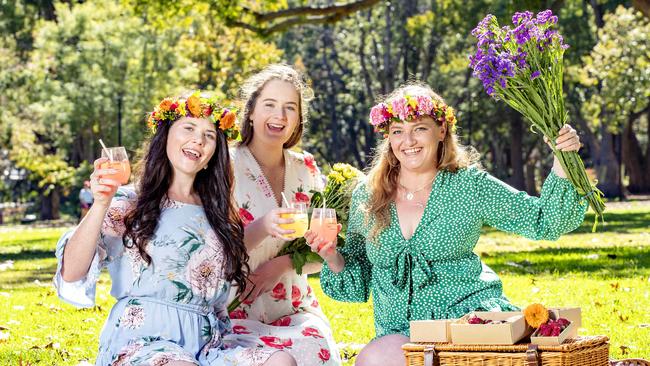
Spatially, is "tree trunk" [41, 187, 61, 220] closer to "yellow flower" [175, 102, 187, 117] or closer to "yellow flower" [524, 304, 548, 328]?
"yellow flower" [175, 102, 187, 117]

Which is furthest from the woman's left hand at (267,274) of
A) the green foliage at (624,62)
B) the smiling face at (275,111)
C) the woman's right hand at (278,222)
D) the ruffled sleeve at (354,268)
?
the green foliage at (624,62)

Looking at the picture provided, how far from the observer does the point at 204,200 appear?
5492 mm

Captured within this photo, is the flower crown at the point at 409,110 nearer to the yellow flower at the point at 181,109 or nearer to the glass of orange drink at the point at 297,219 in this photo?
the glass of orange drink at the point at 297,219

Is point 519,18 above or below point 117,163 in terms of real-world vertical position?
above

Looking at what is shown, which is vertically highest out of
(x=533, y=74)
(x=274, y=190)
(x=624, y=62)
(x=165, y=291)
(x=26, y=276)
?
Result: (x=624, y=62)

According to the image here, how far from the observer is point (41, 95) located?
122ft

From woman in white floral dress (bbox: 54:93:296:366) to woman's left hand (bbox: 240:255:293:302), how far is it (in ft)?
2.69

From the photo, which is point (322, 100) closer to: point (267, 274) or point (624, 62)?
point (624, 62)

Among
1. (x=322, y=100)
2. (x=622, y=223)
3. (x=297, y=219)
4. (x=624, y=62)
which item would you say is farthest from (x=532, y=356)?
(x=322, y=100)

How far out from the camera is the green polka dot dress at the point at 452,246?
17.7 ft

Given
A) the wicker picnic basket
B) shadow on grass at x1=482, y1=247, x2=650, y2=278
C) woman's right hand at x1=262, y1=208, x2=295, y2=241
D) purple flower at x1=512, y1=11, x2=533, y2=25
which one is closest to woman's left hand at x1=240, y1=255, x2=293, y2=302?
woman's right hand at x1=262, y1=208, x2=295, y2=241

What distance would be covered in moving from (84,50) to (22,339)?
93.5 feet

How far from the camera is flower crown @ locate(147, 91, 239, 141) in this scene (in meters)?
5.48

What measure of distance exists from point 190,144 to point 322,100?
47.5 m
